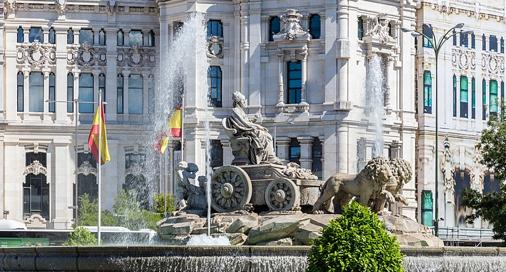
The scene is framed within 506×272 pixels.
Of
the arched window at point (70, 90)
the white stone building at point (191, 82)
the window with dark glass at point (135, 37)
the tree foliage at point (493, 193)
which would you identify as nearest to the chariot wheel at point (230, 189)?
the tree foliage at point (493, 193)

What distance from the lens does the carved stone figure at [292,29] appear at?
102562mm

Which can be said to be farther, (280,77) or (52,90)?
(52,90)

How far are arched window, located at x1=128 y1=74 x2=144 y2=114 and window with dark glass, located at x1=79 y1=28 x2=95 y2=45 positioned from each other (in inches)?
121

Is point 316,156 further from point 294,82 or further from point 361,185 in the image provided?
point 361,185

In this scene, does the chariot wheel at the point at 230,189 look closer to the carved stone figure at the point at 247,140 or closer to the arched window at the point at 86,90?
the carved stone figure at the point at 247,140

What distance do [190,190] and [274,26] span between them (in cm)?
5111

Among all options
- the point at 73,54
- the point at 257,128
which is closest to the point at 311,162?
the point at 73,54

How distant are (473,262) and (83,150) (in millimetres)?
62208

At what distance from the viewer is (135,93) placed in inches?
4286

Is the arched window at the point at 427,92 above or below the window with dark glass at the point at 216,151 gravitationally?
above

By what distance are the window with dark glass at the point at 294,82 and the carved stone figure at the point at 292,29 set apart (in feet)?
4.90

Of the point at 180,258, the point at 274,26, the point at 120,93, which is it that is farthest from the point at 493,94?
the point at 180,258

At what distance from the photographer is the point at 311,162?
335ft

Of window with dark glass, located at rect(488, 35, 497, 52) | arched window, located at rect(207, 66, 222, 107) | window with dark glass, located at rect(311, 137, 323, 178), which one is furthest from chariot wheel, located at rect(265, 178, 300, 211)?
window with dark glass, located at rect(488, 35, 497, 52)
